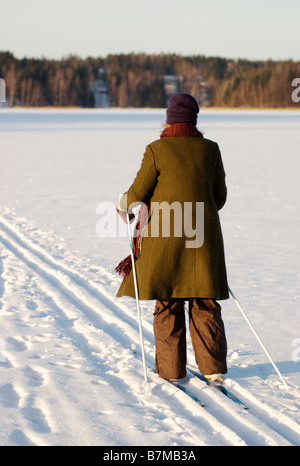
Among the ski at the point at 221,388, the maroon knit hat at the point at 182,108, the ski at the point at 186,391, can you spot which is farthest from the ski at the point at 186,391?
the maroon knit hat at the point at 182,108

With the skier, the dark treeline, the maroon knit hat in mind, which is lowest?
the skier

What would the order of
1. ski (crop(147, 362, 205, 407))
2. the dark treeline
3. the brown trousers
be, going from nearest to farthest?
1. ski (crop(147, 362, 205, 407))
2. the brown trousers
3. the dark treeline

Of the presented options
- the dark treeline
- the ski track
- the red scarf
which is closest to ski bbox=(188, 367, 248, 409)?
the ski track

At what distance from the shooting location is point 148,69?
136250 millimetres

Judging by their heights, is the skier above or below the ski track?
above

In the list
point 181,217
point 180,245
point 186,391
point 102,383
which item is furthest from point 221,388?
point 181,217

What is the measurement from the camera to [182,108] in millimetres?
3471

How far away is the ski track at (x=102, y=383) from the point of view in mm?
3076

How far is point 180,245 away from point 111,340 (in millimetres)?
1164

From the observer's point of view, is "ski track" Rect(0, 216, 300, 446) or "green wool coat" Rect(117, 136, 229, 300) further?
"green wool coat" Rect(117, 136, 229, 300)

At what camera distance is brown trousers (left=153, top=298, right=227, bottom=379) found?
143 inches

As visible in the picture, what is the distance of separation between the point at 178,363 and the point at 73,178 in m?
10.5

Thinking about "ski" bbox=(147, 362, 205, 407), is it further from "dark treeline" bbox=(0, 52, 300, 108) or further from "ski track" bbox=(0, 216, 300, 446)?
A: "dark treeline" bbox=(0, 52, 300, 108)

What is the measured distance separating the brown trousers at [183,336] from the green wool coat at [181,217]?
0.11 meters
